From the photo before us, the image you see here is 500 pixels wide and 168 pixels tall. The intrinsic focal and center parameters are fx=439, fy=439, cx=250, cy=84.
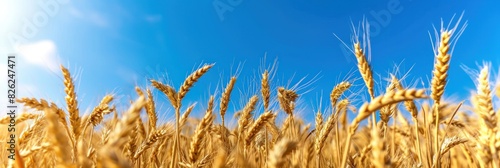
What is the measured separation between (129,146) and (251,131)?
2.74 ft

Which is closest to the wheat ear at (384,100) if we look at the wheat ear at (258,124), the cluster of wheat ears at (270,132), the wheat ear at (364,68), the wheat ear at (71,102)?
the cluster of wheat ears at (270,132)

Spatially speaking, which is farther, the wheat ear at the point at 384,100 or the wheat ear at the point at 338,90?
the wheat ear at the point at 338,90

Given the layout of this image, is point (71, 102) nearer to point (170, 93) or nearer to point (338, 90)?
point (170, 93)

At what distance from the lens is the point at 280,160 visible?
3.30 ft

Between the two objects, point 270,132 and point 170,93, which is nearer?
point 170,93

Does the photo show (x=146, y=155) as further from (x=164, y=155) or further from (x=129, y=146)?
(x=129, y=146)

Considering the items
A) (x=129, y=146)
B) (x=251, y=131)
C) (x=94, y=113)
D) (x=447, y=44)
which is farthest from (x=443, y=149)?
(x=94, y=113)

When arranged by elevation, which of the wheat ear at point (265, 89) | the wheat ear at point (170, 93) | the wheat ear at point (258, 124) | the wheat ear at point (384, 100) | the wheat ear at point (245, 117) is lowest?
the wheat ear at point (384, 100)

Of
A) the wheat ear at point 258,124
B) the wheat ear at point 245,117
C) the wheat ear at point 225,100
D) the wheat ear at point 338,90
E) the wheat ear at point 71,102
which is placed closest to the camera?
the wheat ear at point 71,102

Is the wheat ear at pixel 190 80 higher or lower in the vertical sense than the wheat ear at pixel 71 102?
higher

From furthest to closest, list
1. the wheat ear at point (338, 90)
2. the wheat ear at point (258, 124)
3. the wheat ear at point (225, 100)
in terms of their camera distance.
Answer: the wheat ear at point (225, 100) < the wheat ear at point (338, 90) < the wheat ear at point (258, 124)

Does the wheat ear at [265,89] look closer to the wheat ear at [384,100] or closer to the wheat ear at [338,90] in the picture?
the wheat ear at [338,90]

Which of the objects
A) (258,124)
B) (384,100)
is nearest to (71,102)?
(258,124)

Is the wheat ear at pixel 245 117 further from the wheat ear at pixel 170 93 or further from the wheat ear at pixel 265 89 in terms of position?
the wheat ear at pixel 170 93
